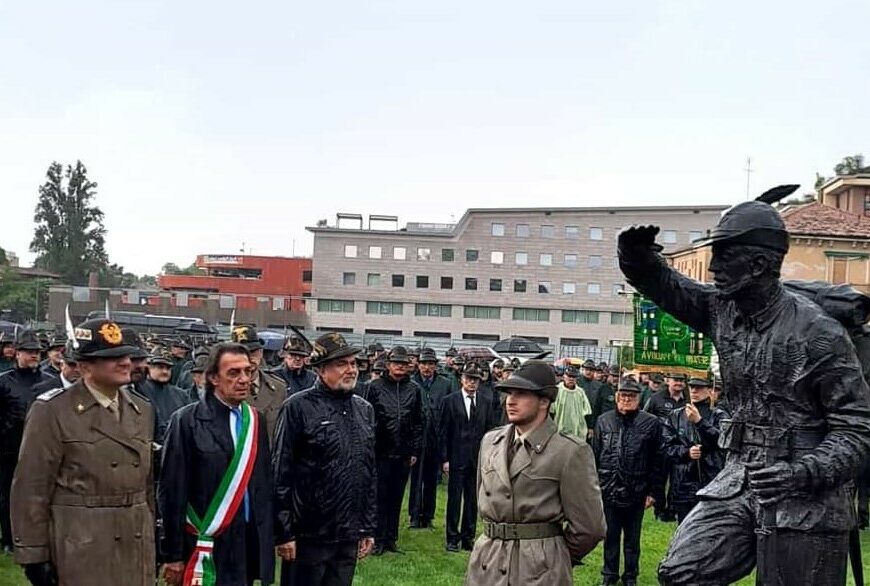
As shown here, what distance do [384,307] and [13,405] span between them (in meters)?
57.2

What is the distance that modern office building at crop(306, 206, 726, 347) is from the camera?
66.2 m

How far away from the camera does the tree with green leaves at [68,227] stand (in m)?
88.8

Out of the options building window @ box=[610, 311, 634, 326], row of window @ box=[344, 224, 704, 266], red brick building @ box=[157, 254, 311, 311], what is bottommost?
building window @ box=[610, 311, 634, 326]

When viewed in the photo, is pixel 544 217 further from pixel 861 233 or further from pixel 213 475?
pixel 213 475

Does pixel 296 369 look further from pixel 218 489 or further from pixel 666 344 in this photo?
pixel 666 344

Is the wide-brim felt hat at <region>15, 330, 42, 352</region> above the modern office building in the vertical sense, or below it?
below

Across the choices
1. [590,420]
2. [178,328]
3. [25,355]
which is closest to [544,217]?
[178,328]

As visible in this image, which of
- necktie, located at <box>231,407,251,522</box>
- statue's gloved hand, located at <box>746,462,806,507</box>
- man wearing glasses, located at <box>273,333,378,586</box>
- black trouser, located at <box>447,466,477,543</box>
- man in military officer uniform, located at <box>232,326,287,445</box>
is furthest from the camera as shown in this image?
black trouser, located at <box>447,466,477,543</box>

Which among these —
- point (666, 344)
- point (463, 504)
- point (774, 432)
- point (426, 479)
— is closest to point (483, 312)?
point (666, 344)

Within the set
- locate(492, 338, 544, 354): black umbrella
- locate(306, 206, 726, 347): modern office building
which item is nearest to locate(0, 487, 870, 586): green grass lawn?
locate(492, 338, 544, 354): black umbrella

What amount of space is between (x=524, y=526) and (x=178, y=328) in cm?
3180

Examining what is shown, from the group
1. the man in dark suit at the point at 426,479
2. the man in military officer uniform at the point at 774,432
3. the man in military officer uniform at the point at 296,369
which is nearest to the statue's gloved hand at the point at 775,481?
the man in military officer uniform at the point at 774,432

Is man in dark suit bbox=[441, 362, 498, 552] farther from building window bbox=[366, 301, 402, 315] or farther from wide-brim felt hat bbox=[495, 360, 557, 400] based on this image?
building window bbox=[366, 301, 402, 315]

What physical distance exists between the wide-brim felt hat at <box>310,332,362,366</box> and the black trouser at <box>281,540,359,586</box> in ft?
3.91
